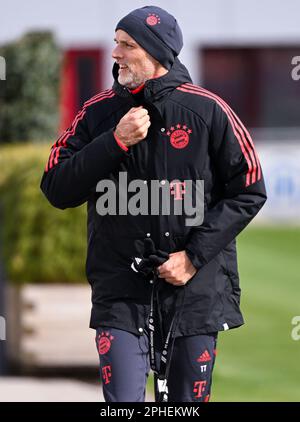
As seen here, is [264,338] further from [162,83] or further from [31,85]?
[31,85]

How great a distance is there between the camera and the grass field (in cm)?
782

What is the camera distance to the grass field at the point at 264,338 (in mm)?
7824

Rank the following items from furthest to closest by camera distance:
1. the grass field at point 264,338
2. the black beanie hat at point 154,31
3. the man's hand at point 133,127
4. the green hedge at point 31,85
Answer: the green hedge at point 31,85 < the grass field at point 264,338 < the black beanie hat at point 154,31 < the man's hand at point 133,127

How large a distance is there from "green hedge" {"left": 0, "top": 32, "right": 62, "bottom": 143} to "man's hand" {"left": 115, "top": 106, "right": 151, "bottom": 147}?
457 inches

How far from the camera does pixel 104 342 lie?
178 inches

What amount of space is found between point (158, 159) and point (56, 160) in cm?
41

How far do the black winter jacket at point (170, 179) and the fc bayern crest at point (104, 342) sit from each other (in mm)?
43

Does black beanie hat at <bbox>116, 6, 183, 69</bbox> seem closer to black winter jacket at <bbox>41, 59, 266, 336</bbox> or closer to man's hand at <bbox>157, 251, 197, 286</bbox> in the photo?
black winter jacket at <bbox>41, 59, 266, 336</bbox>

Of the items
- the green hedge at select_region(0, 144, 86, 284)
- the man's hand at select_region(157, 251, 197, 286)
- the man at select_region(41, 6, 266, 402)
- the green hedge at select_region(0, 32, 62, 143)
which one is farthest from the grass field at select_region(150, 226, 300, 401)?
the green hedge at select_region(0, 32, 62, 143)

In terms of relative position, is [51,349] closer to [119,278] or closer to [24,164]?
[24,164]

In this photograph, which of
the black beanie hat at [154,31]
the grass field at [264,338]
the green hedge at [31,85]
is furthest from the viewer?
the green hedge at [31,85]

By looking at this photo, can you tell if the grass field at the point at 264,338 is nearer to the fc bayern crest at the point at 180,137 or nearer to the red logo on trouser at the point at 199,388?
the red logo on trouser at the point at 199,388

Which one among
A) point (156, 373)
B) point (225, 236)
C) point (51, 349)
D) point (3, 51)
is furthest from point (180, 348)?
point (3, 51)

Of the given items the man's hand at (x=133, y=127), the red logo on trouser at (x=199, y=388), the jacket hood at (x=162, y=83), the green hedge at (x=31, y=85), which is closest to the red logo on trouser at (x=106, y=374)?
the red logo on trouser at (x=199, y=388)
